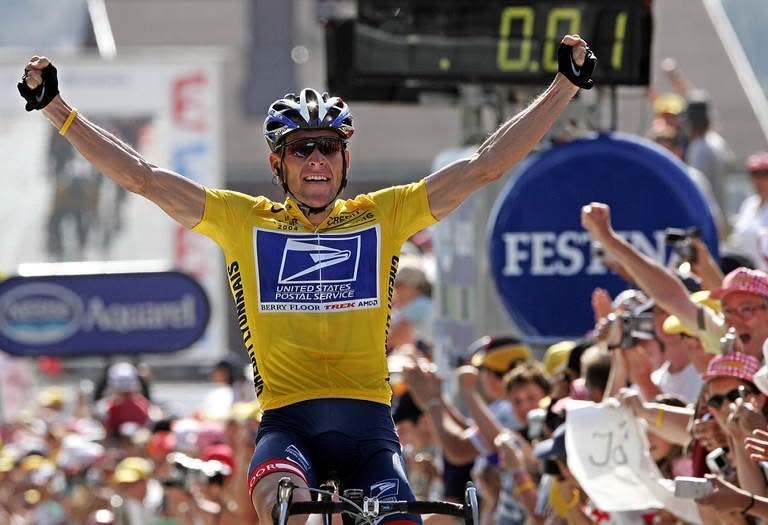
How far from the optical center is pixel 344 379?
6836 mm

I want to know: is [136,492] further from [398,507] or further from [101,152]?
[398,507]

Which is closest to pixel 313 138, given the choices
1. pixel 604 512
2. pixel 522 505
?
pixel 604 512

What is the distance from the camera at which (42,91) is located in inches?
271

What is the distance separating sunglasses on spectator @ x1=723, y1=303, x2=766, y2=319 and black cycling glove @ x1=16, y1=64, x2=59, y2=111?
118 inches

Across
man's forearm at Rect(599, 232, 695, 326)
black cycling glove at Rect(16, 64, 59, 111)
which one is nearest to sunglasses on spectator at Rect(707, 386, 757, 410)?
man's forearm at Rect(599, 232, 695, 326)

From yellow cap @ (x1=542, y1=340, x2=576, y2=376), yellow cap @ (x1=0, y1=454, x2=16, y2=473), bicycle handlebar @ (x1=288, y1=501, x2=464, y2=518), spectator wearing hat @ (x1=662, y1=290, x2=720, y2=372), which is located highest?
spectator wearing hat @ (x1=662, y1=290, x2=720, y2=372)

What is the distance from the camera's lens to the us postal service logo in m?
6.88

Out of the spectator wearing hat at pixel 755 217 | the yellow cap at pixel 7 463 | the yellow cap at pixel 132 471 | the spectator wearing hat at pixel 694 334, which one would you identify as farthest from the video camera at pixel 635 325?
the yellow cap at pixel 7 463

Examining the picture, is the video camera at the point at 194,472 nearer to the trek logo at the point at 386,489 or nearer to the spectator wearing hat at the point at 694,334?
the spectator wearing hat at the point at 694,334

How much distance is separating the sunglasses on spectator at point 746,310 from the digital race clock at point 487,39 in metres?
3.93

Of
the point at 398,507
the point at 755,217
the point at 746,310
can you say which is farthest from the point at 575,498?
the point at 755,217

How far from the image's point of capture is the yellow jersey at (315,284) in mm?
6832

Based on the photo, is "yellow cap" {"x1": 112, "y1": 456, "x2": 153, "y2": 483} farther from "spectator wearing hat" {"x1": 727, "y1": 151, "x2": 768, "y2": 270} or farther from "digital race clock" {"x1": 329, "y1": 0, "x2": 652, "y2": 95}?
"spectator wearing hat" {"x1": 727, "y1": 151, "x2": 768, "y2": 270}

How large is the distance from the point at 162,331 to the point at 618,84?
11298 mm
